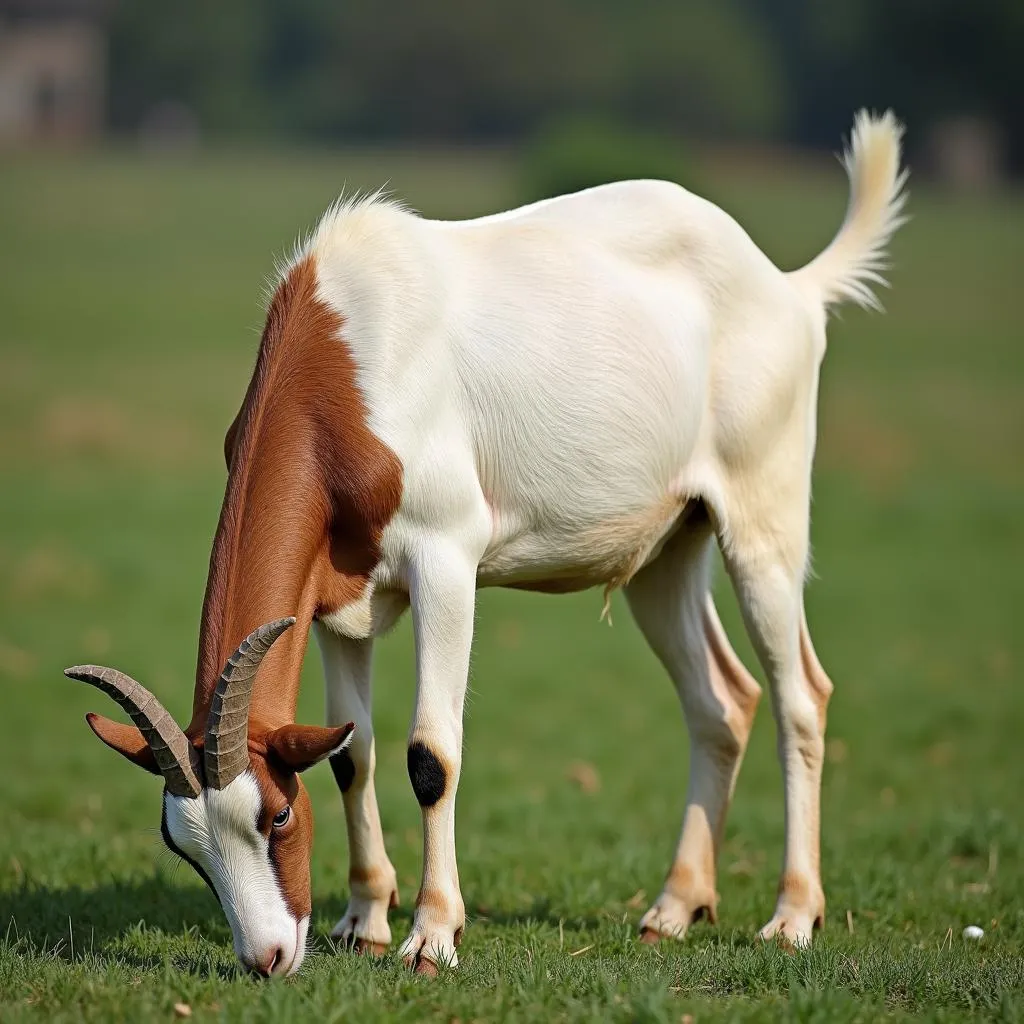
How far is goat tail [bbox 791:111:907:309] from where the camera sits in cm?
760

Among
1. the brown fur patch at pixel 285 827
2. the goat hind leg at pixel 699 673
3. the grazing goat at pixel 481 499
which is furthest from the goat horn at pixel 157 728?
the goat hind leg at pixel 699 673

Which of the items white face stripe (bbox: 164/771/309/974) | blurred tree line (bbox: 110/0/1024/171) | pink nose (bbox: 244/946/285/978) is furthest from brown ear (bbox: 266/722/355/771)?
blurred tree line (bbox: 110/0/1024/171)

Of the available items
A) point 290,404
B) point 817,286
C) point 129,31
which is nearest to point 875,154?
point 817,286

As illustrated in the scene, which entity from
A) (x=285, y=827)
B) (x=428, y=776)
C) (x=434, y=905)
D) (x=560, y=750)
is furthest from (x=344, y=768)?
(x=560, y=750)

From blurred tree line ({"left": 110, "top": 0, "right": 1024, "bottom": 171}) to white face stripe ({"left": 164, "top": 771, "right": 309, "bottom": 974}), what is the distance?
8062 cm

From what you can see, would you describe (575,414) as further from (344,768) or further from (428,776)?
(344,768)

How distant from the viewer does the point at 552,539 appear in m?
6.43

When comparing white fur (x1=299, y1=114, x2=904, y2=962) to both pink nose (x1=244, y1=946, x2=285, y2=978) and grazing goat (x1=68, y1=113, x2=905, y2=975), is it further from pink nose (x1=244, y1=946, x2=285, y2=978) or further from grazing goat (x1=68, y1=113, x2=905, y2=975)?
pink nose (x1=244, y1=946, x2=285, y2=978)

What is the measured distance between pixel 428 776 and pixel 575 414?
152 centimetres

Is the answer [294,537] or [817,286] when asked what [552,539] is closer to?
[294,537]

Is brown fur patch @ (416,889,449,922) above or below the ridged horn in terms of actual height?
below

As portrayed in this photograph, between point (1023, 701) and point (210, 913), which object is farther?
point (1023, 701)

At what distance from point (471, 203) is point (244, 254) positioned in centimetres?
676

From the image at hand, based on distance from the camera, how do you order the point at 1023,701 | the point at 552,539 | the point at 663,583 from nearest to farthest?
the point at 552,539 < the point at 663,583 < the point at 1023,701
